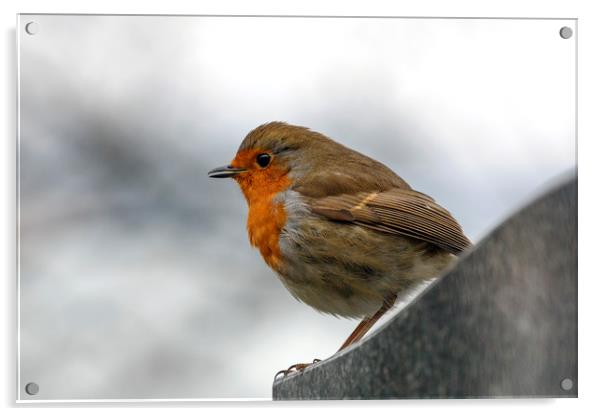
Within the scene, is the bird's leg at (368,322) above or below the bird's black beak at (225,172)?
below

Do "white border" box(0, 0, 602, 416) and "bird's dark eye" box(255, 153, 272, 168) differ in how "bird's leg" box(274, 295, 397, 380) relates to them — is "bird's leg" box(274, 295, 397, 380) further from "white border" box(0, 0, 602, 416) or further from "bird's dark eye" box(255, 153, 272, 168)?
"bird's dark eye" box(255, 153, 272, 168)

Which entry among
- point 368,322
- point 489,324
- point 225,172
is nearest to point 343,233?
point 368,322

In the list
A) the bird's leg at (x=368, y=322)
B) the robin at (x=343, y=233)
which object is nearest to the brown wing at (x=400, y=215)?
the robin at (x=343, y=233)

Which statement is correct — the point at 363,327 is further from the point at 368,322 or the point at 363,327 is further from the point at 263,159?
the point at 263,159

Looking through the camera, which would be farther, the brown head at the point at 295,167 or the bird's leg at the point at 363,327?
the brown head at the point at 295,167

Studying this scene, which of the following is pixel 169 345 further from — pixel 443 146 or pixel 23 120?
pixel 443 146

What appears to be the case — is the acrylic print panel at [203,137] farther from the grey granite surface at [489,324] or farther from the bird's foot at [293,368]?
the grey granite surface at [489,324]

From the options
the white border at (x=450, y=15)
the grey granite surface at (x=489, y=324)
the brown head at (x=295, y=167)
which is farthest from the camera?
the brown head at (x=295, y=167)

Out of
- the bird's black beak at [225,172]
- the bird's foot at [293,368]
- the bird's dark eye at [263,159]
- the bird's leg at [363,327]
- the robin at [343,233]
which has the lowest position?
the bird's foot at [293,368]
